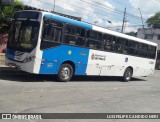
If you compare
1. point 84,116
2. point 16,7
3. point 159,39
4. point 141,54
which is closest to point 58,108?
point 84,116

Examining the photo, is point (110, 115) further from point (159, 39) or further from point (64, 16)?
point (159, 39)

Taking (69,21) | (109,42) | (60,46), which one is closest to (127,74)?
(109,42)

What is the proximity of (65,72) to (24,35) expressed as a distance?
107 inches

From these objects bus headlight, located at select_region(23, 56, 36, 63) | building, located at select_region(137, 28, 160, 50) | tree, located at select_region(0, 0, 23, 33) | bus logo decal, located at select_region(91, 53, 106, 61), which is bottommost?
bus headlight, located at select_region(23, 56, 36, 63)

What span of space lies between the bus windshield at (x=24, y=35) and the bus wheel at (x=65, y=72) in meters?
2.11

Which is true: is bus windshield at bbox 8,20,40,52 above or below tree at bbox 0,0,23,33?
below

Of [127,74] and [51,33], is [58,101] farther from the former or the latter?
[127,74]

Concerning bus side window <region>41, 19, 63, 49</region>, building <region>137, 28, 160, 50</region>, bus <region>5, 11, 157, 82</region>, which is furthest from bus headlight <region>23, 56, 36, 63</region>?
building <region>137, 28, 160, 50</region>

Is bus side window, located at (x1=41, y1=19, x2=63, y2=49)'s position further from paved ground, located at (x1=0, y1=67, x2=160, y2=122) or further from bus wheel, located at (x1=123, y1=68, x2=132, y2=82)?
bus wheel, located at (x1=123, y1=68, x2=132, y2=82)

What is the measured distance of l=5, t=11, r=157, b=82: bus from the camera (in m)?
14.1

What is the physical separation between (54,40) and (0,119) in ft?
25.0

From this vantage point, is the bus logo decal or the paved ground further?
the bus logo decal

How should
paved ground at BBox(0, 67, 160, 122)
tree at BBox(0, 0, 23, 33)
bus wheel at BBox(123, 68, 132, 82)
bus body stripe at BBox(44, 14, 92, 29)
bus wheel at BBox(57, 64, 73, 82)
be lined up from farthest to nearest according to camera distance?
tree at BBox(0, 0, 23, 33) < bus wheel at BBox(123, 68, 132, 82) < bus wheel at BBox(57, 64, 73, 82) < bus body stripe at BBox(44, 14, 92, 29) < paved ground at BBox(0, 67, 160, 122)

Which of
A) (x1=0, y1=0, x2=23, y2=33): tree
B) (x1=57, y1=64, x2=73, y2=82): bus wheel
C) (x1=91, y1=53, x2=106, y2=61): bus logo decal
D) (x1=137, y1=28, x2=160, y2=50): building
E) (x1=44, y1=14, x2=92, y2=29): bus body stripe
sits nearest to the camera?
(x1=44, y1=14, x2=92, y2=29): bus body stripe
